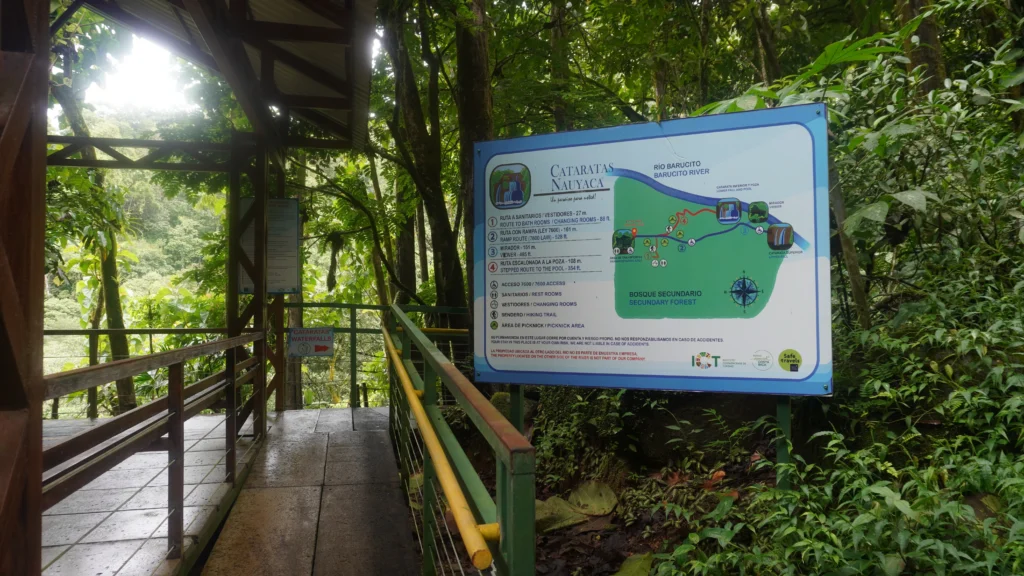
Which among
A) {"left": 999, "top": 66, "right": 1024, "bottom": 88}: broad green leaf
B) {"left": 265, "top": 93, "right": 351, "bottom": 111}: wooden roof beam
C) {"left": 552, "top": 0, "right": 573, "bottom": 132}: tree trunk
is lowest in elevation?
{"left": 999, "top": 66, "right": 1024, "bottom": 88}: broad green leaf

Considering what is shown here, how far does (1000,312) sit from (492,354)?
262cm

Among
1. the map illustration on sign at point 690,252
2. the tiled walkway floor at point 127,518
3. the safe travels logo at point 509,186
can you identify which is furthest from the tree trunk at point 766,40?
the tiled walkway floor at point 127,518

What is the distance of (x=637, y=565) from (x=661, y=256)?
164 centimetres

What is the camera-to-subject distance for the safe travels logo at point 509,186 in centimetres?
329

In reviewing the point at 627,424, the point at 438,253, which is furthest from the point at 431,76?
the point at 627,424

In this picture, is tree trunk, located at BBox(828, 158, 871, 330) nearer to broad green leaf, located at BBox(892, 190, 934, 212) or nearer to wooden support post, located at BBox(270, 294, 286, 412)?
broad green leaf, located at BBox(892, 190, 934, 212)

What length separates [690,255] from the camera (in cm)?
300

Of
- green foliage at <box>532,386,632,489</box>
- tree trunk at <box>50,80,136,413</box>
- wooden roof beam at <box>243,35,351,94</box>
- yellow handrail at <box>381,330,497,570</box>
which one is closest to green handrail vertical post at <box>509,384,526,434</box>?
yellow handrail at <box>381,330,497,570</box>

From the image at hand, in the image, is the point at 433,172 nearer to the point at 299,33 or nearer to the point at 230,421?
the point at 299,33

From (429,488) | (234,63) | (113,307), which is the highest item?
(234,63)

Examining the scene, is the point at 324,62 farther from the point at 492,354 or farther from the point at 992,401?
the point at 992,401

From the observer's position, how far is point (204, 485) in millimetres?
4082

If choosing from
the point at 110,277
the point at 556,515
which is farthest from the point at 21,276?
the point at 110,277

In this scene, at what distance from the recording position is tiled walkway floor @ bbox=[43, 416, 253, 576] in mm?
2850
